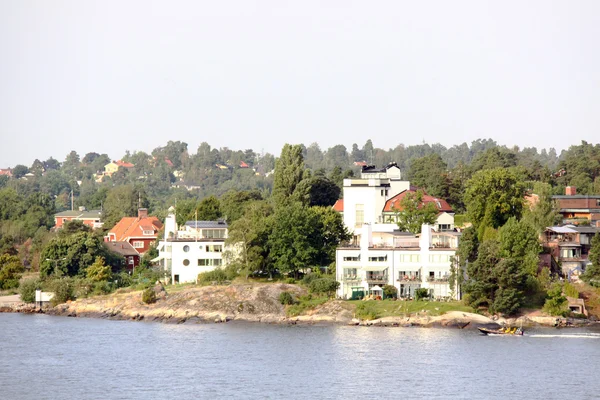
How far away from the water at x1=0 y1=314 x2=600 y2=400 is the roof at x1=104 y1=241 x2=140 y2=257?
23578 millimetres

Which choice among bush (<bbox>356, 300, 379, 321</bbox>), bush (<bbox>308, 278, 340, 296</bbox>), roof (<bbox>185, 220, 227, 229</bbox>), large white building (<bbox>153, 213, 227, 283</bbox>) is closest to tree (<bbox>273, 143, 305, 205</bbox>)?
roof (<bbox>185, 220, 227, 229</bbox>)

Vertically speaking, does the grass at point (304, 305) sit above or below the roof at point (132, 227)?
below

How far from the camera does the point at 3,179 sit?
627 feet

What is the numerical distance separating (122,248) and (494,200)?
32940 millimetres

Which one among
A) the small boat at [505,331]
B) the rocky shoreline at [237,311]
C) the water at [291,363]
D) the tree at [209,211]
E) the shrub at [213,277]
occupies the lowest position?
the water at [291,363]

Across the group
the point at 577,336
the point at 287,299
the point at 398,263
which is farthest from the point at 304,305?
the point at 577,336

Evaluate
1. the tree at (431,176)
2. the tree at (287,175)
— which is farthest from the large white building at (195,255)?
the tree at (431,176)

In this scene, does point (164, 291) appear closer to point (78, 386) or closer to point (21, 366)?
point (21, 366)

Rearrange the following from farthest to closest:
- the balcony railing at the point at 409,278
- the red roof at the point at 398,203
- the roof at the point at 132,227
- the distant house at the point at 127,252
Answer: the roof at the point at 132,227
the distant house at the point at 127,252
the red roof at the point at 398,203
the balcony railing at the point at 409,278

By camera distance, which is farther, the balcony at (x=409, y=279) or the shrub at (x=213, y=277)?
the shrub at (x=213, y=277)

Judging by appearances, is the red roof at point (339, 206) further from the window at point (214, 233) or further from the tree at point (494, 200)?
the tree at point (494, 200)

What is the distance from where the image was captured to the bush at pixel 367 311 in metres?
64.8

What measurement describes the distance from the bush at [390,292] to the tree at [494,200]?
888cm

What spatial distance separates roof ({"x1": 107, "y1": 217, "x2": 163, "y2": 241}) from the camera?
99188 mm
